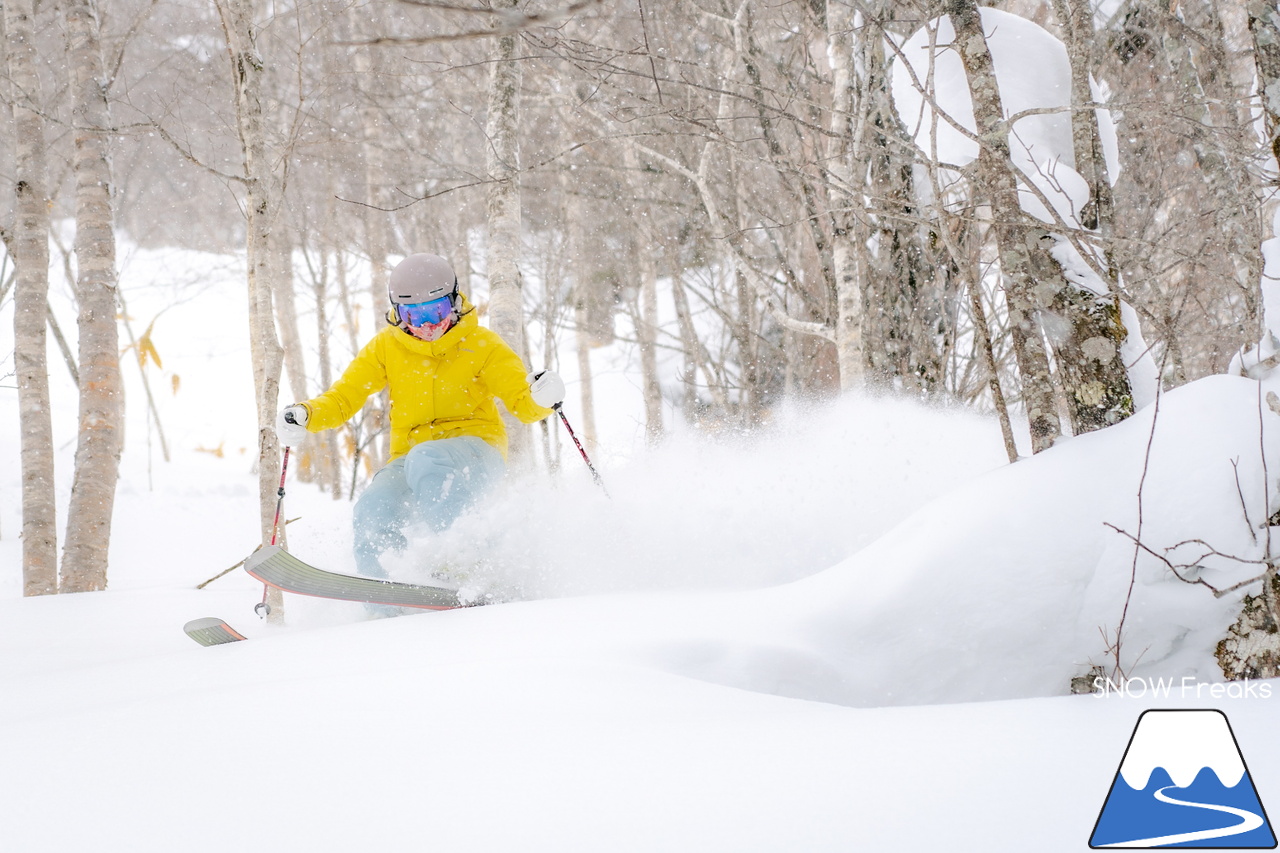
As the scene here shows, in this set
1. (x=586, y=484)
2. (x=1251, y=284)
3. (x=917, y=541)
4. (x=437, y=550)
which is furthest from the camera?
(x=586, y=484)

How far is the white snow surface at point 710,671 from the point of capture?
4.25 ft

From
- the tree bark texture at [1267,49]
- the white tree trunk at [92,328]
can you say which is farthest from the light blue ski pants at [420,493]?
the tree bark texture at [1267,49]

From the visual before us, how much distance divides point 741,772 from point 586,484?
2.99 metres

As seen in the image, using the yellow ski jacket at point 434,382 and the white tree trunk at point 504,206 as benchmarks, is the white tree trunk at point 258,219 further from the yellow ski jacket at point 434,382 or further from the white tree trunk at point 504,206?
the white tree trunk at point 504,206

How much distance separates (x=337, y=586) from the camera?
3.48 meters

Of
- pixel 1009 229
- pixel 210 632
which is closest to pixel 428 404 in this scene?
pixel 210 632

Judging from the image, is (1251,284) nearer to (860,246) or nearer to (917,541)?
(917,541)

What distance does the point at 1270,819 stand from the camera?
50.6 inches

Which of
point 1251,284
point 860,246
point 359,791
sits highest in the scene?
point 860,246

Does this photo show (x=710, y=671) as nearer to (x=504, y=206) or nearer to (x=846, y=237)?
(x=846, y=237)

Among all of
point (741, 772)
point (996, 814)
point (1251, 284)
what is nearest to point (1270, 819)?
point (996, 814)

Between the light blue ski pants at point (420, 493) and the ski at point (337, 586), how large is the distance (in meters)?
0.32

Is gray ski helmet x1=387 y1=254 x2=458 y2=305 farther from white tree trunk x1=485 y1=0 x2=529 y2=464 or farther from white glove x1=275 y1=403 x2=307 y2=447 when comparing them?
white tree trunk x1=485 y1=0 x2=529 y2=464

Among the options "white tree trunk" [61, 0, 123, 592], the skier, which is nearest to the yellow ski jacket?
the skier
